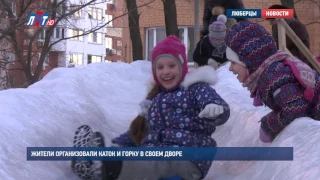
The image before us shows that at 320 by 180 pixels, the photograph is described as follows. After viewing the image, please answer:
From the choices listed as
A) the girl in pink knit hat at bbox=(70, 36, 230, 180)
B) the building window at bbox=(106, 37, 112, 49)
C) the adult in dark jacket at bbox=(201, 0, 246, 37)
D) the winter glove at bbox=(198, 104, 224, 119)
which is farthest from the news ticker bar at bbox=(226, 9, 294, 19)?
the building window at bbox=(106, 37, 112, 49)

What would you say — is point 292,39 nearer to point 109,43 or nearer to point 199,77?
point 199,77

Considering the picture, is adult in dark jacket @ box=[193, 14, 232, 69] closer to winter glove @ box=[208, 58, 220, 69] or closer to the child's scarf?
winter glove @ box=[208, 58, 220, 69]

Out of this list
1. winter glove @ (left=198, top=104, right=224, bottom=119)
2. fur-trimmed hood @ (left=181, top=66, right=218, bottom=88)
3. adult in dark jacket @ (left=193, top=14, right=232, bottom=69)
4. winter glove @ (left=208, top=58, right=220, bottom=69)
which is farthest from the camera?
winter glove @ (left=208, top=58, right=220, bottom=69)

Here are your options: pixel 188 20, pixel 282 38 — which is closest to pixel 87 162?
pixel 282 38

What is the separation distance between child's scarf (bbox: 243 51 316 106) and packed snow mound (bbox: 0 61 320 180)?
0.25 meters

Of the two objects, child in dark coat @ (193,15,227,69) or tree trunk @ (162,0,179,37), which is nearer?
child in dark coat @ (193,15,227,69)

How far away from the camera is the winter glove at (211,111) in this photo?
376 cm

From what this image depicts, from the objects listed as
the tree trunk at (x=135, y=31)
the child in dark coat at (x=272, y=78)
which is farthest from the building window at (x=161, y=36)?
the child in dark coat at (x=272, y=78)

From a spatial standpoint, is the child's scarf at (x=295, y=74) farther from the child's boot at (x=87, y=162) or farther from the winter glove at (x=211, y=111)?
the child's boot at (x=87, y=162)

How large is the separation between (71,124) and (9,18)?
23.5ft

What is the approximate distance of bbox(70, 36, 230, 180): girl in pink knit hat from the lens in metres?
3.79

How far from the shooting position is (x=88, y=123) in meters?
4.95

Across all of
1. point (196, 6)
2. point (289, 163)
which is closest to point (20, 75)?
point (196, 6)

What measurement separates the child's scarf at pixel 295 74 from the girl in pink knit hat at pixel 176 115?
0.27 meters
